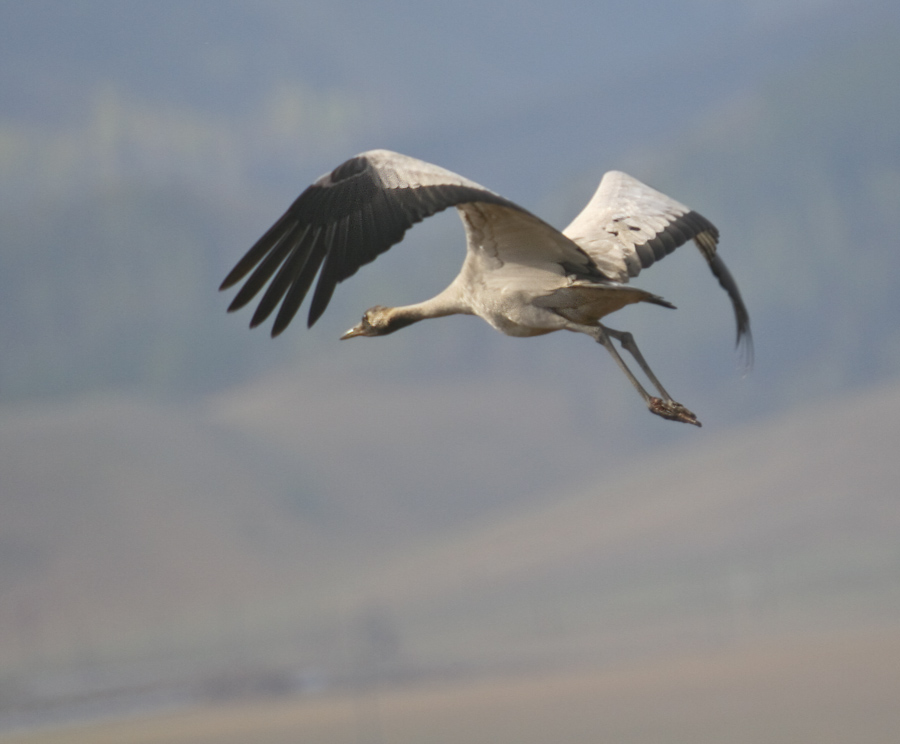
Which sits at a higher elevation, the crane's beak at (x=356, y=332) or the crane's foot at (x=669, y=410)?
the crane's beak at (x=356, y=332)

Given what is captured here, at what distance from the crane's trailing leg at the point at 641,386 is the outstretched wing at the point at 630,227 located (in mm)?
557

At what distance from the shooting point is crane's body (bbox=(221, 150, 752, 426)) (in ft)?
30.5

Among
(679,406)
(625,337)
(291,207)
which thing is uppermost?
(291,207)

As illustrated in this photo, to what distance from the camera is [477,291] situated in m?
10.8

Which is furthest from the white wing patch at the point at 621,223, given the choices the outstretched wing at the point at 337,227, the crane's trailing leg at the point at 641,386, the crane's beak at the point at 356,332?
the crane's beak at the point at 356,332

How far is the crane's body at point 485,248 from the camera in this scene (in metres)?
9.29

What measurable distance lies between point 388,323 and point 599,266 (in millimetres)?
2561

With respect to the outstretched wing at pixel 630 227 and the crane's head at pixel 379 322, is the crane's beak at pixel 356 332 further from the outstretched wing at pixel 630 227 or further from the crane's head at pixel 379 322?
the outstretched wing at pixel 630 227

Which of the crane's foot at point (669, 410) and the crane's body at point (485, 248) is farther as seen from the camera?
the crane's foot at point (669, 410)

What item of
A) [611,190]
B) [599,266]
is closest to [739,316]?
[611,190]

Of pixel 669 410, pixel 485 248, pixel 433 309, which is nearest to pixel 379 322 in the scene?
pixel 433 309

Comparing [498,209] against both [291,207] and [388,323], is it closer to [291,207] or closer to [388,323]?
[291,207]

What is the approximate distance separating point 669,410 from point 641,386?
47 cm

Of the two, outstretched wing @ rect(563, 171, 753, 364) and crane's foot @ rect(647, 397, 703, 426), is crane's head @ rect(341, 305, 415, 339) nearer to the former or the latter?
outstretched wing @ rect(563, 171, 753, 364)
